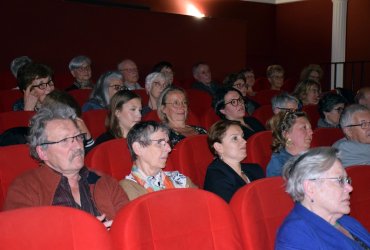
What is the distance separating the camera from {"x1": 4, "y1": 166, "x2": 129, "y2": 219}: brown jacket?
2033 millimetres

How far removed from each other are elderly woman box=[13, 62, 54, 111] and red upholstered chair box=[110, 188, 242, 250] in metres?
2.24

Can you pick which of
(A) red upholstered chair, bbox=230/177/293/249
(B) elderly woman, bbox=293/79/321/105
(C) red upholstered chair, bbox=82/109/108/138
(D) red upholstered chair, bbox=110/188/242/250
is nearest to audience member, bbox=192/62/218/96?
(B) elderly woman, bbox=293/79/321/105

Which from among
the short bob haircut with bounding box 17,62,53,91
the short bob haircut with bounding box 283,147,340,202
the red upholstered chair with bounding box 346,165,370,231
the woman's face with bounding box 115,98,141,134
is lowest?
the red upholstered chair with bounding box 346,165,370,231

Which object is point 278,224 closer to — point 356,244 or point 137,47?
point 356,244

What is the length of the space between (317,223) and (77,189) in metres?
1.08

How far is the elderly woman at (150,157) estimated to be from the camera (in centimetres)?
255

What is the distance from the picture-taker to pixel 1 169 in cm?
243

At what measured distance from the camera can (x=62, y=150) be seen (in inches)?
86.4

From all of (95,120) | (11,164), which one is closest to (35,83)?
(95,120)

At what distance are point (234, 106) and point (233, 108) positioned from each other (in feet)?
0.06

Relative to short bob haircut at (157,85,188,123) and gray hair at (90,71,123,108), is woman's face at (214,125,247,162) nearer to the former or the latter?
short bob haircut at (157,85,188,123)

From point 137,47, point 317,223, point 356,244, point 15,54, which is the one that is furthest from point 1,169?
point 137,47

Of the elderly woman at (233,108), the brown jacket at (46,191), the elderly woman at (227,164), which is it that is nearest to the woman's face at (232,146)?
the elderly woman at (227,164)

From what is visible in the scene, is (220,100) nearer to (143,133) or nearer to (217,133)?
(217,133)
